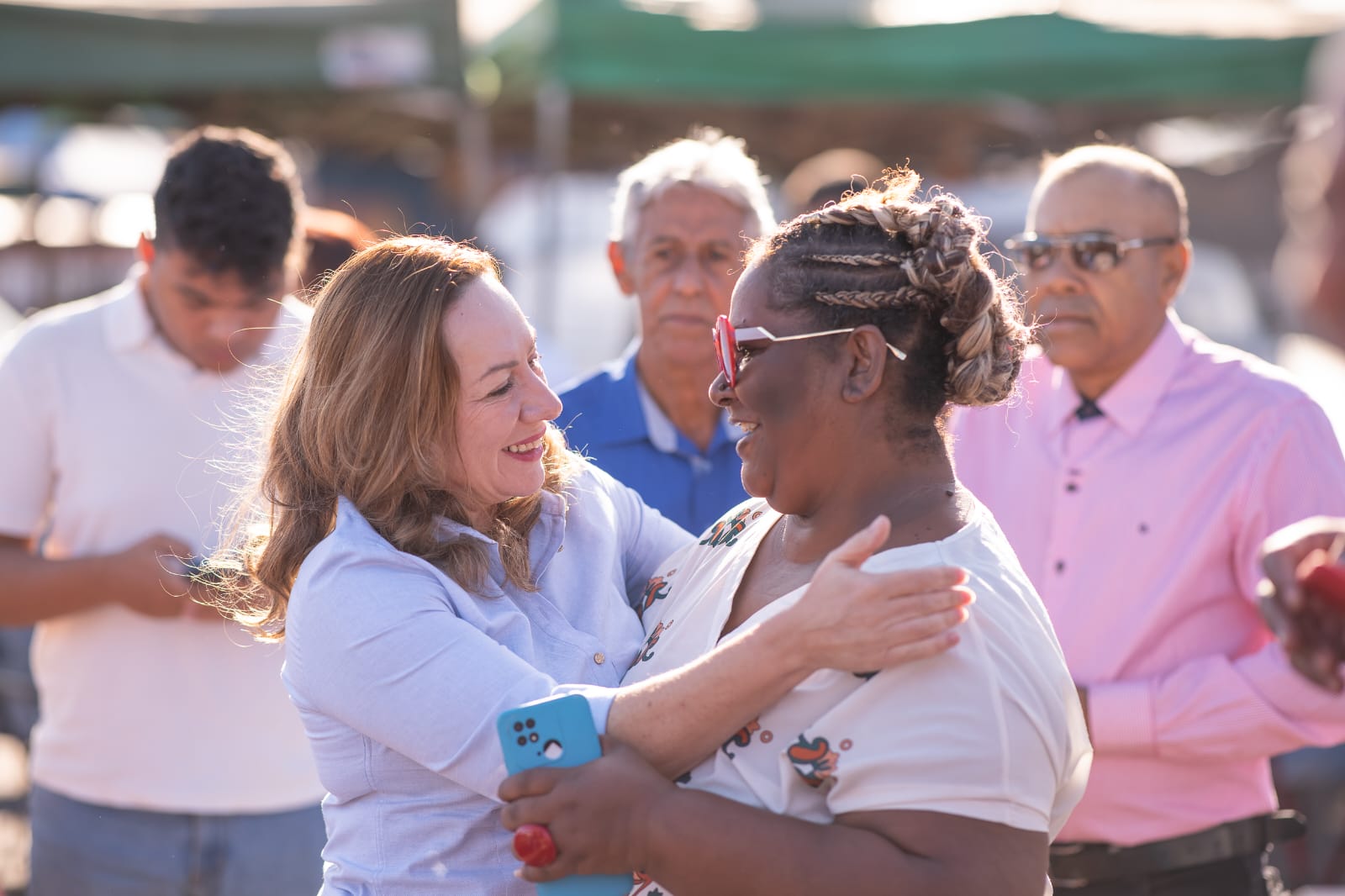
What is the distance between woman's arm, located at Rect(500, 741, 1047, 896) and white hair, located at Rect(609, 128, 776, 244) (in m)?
2.12

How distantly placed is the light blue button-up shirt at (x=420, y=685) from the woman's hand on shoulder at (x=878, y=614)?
421 mm

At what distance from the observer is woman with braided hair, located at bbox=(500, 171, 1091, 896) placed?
1.97 metres

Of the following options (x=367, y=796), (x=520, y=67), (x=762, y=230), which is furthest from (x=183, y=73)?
(x=367, y=796)

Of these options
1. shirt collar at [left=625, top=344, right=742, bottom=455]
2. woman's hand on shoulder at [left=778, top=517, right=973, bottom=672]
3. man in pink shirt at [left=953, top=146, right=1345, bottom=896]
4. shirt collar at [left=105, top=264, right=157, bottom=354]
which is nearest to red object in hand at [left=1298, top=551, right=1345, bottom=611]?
woman's hand on shoulder at [left=778, top=517, right=973, bottom=672]

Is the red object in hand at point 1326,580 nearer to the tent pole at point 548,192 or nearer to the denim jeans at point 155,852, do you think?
the denim jeans at point 155,852

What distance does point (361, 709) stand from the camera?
229 cm

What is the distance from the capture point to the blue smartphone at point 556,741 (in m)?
2.16

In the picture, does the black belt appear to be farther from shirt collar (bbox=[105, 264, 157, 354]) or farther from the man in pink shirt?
shirt collar (bbox=[105, 264, 157, 354])

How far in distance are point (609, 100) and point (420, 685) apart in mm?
7870

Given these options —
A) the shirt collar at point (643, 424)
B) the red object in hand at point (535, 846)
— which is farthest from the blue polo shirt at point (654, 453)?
the red object in hand at point (535, 846)

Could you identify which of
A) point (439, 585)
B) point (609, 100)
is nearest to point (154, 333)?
point (439, 585)

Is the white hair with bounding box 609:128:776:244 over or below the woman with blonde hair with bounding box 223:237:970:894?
over

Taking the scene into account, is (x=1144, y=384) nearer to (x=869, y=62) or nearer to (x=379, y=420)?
(x=379, y=420)

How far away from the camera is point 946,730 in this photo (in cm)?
197
